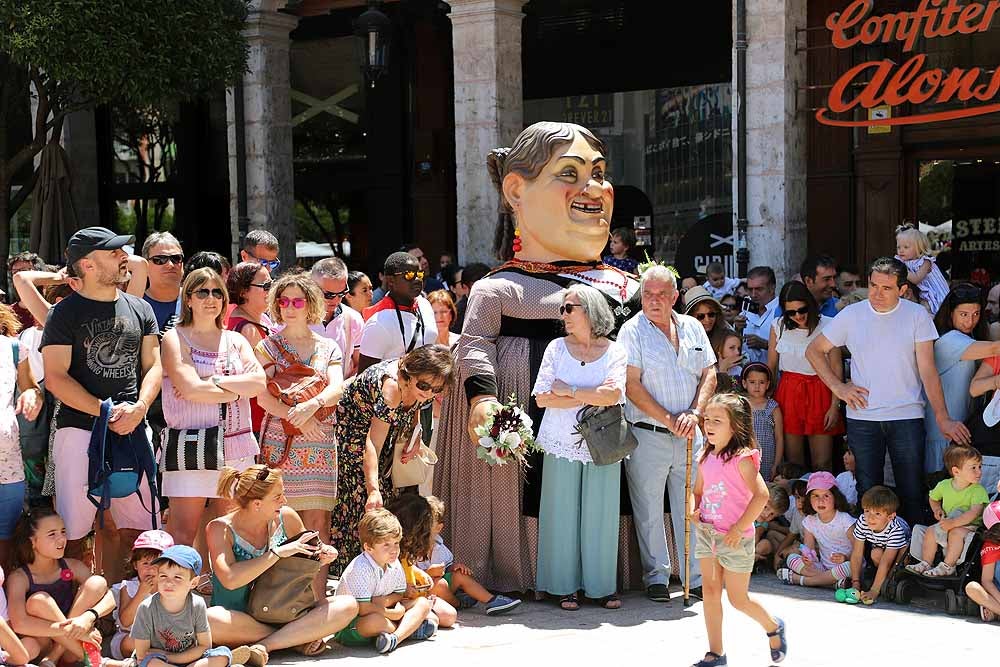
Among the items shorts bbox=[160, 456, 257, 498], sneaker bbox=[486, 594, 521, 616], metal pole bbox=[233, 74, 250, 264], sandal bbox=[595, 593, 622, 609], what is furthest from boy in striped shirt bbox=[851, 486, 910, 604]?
metal pole bbox=[233, 74, 250, 264]

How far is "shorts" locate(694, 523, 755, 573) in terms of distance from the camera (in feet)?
16.9

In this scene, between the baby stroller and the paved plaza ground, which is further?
the baby stroller

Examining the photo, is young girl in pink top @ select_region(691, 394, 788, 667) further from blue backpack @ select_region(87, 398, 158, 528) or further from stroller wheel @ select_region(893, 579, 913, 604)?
blue backpack @ select_region(87, 398, 158, 528)

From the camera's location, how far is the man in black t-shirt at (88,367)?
5547 millimetres

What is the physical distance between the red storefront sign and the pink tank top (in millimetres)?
5289

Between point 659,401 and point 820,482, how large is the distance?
1178 mm

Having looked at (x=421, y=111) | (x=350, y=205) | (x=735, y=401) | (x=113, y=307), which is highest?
(x=421, y=111)

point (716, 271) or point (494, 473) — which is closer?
point (494, 473)

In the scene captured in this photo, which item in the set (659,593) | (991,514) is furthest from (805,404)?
(659,593)

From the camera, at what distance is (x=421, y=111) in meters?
15.1

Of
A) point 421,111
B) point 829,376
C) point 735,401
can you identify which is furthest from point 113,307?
point 421,111

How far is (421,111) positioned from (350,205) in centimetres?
212

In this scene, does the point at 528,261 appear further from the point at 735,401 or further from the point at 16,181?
the point at 16,181

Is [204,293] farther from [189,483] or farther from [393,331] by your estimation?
[393,331]
